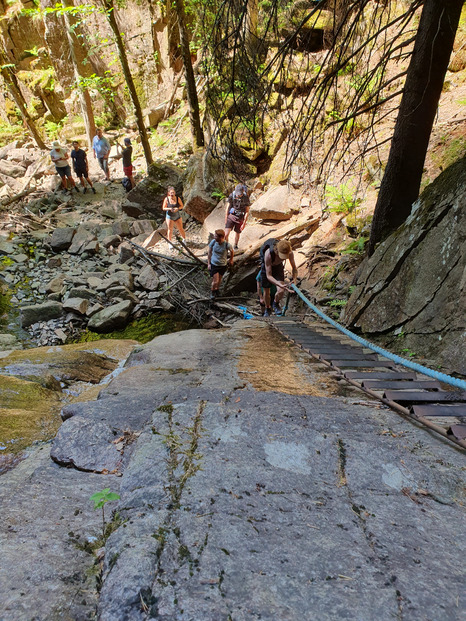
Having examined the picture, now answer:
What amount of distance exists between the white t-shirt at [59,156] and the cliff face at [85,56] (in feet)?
17.3

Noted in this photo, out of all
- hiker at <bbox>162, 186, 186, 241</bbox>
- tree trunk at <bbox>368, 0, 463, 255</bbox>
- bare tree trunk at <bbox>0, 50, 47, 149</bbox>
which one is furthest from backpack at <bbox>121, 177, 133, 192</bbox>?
tree trunk at <bbox>368, 0, 463, 255</bbox>

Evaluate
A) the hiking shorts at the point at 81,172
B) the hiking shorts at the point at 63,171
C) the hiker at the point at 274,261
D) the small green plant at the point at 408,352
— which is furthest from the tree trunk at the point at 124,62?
the small green plant at the point at 408,352

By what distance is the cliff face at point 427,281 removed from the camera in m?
3.56

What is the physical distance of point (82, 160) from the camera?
15344 millimetres

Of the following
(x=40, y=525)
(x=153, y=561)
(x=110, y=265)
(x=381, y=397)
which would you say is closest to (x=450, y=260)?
(x=381, y=397)

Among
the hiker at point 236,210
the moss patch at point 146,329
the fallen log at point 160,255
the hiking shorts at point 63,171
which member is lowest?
the moss patch at point 146,329

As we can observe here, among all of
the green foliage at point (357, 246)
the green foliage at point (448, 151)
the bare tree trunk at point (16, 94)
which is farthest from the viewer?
the bare tree trunk at point (16, 94)

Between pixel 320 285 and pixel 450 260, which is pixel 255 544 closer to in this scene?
pixel 450 260

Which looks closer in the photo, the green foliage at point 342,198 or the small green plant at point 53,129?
the green foliage at point 342,198

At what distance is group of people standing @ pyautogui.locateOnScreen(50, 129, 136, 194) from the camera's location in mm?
14773

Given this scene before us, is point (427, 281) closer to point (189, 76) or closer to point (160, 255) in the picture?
point (160, 255)

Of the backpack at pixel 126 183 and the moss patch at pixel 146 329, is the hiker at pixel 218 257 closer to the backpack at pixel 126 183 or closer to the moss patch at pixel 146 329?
the moss patch at pixel 146 329

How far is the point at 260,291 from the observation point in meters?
7.71

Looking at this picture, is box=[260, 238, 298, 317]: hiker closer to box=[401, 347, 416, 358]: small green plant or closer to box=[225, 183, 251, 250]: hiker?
box=[401, 347, 416, 358]: small green plant
